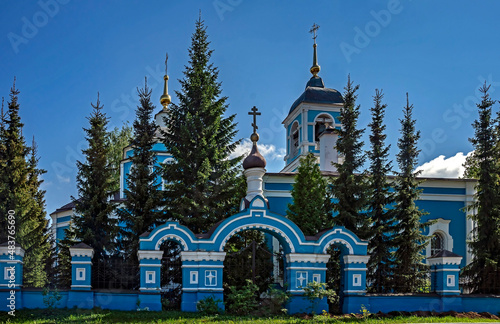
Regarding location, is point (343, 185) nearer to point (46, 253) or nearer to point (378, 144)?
point (378, 144)

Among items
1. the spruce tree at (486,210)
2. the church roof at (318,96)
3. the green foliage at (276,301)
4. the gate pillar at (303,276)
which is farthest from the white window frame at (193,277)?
the church roof at (318,96)

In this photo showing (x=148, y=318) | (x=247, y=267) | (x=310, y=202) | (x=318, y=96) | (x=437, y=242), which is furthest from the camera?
(x=318, y=96)

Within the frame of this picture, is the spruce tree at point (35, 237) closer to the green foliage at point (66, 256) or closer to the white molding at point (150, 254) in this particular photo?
the green foliage at point (66, 256)

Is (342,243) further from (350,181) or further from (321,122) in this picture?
(321,122)

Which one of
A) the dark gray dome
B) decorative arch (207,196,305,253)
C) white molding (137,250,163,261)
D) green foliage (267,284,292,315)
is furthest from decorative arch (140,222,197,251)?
the dark gray dome

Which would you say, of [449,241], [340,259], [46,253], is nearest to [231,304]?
[340,259]

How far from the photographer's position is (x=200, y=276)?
1319 centimetres

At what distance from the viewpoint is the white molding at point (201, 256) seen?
43.1 feet

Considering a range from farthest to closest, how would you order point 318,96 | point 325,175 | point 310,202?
point 318,96 < point 325,175 < point 310,202

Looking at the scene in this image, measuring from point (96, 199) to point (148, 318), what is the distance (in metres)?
6.09

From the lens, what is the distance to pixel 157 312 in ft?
41.0

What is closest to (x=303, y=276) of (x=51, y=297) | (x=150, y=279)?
(x=150, y=279)

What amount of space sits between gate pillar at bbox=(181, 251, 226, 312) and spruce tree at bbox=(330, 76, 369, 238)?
4.48m

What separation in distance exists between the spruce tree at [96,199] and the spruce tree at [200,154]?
A: 2.02 meters
